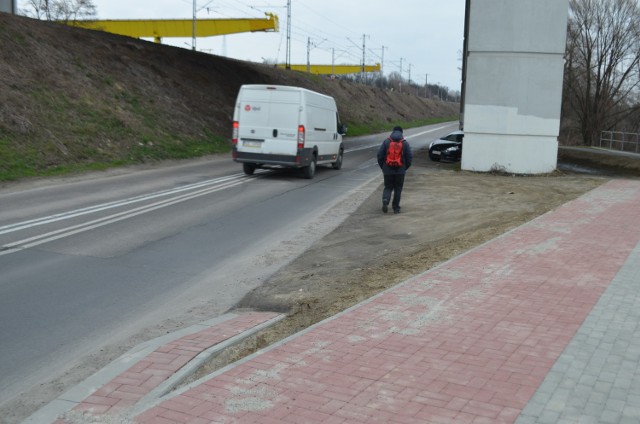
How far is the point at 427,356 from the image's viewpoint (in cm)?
521

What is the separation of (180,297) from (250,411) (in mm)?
3386

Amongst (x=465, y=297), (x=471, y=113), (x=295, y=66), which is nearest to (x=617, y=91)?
(x=471, y=113)

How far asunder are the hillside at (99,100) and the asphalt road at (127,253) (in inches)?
96.8

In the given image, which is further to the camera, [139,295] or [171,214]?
[171,214]

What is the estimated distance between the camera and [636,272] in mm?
8039

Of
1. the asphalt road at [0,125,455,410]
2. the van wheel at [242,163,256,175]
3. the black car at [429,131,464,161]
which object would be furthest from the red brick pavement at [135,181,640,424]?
the black car at [429,131,464,161]

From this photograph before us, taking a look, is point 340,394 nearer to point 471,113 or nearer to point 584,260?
point 584,260

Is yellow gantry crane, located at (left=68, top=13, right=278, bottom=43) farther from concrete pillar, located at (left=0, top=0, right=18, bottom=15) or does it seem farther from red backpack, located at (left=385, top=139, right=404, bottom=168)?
red backpack, located at (left=385, top=139, right=404, bottom=168)

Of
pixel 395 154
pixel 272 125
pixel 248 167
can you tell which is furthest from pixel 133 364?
pixel 248 167

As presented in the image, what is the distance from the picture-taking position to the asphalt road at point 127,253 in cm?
605

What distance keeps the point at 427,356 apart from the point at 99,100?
71.6ft

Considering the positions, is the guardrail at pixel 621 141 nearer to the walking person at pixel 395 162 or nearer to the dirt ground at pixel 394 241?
the dirt ground at pixel 394 241

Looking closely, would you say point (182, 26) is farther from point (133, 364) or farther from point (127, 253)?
point (133, 364)

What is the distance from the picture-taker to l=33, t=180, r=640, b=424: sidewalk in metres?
4.24
